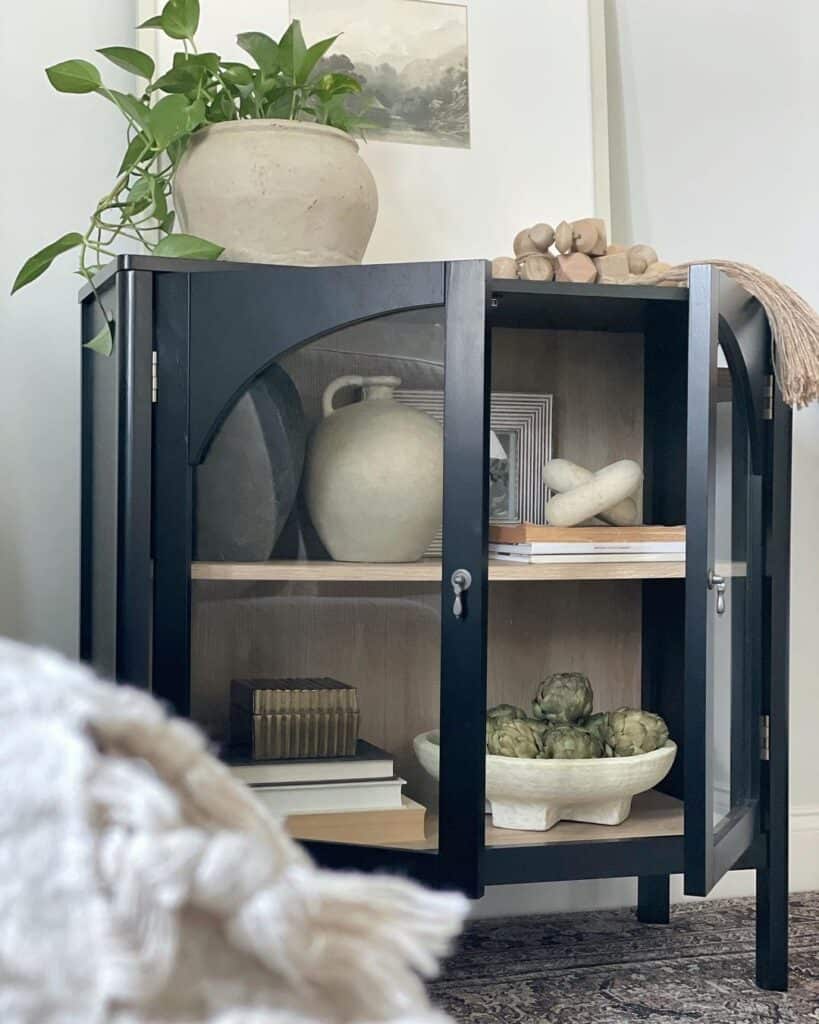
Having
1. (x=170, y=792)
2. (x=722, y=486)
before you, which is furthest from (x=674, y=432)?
(x=170, y=792)

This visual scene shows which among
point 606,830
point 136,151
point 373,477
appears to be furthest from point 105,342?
point 606,830

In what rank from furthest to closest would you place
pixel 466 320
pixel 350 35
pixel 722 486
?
pixel 350 35
pixel 722 486
pixel 466 320

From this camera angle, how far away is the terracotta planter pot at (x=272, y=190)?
1524 mm

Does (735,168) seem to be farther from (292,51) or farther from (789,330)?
(292,51)

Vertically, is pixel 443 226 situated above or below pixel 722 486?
above

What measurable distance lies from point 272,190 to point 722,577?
0.72m

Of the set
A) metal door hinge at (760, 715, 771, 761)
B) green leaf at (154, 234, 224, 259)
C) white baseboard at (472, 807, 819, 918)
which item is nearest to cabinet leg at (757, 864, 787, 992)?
metal door hinge at (760, 715, 771, 761)

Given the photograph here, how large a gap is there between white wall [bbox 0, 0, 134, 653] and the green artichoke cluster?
63 centimetres

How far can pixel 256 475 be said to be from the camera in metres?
1.47

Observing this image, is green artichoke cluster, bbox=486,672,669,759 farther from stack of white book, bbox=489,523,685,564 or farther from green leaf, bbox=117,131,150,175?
green leaf, bbox=117,131,150,175

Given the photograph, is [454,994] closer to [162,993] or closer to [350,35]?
[350,35]

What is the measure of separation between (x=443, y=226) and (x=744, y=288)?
0.49 meters

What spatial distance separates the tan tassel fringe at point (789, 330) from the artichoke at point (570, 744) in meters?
0.49

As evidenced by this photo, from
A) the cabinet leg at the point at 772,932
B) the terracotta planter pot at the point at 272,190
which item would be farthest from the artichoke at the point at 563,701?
the terracotta planter pot at the point at 272,190
